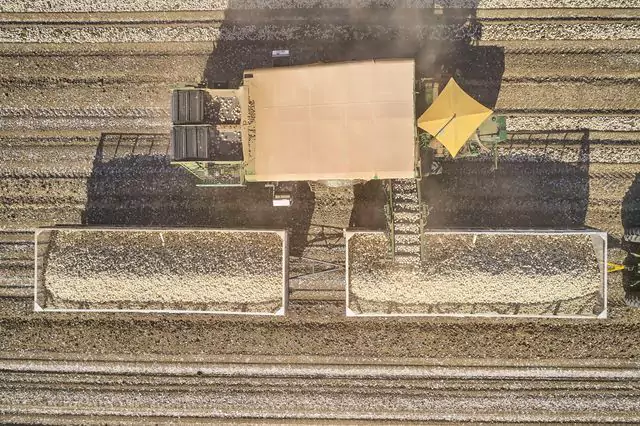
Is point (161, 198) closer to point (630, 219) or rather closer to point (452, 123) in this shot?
point (452, 123)

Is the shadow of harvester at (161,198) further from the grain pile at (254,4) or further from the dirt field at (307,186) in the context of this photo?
the grain pile at (254,4)

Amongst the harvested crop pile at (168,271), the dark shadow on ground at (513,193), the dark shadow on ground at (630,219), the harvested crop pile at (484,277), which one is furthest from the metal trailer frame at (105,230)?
the dark shadow on ground at (630,219)

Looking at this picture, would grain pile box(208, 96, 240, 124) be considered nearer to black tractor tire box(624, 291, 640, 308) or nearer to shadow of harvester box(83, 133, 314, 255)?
shadow of harvester box(83, 133, 314, 255)

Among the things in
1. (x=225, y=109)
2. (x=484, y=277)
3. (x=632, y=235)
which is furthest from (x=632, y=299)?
(x=225, y=109)

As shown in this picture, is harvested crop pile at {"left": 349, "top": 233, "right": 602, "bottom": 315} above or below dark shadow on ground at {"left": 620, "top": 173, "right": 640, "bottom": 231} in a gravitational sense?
below

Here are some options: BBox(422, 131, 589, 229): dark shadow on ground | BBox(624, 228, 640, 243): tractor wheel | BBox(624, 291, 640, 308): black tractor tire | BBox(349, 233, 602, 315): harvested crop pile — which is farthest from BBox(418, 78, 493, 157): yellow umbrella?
BBox(624, 291, 640, 308): black tractor tire

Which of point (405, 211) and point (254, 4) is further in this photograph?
point (254, 4)
